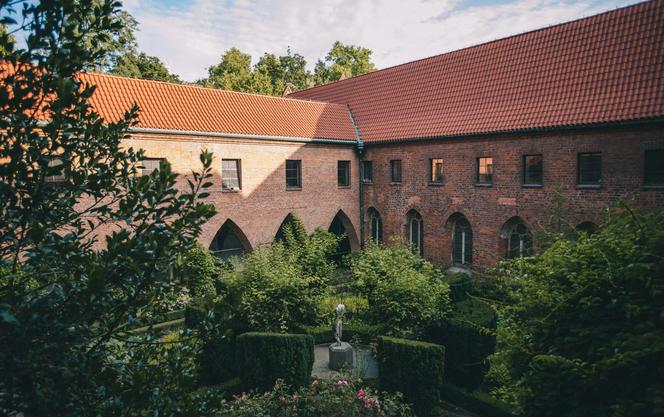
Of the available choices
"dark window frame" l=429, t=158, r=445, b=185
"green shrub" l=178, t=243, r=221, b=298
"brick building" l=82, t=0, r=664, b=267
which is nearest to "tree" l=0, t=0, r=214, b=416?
"brick building" l=82, t=0, r=664, b=267

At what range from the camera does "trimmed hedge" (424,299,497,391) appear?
1030 centimetres

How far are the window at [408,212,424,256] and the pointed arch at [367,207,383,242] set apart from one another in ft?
6.37

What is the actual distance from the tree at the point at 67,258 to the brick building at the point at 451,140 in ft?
39.6

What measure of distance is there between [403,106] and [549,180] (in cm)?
823

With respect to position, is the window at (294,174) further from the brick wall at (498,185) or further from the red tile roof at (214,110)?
the brick wall at (498,185)

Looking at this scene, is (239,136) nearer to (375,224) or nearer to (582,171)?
(375,224)

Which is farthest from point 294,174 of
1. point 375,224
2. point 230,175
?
point 375,224

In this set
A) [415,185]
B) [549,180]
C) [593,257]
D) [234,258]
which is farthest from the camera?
[415,185]

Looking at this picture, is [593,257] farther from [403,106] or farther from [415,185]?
[403,106]

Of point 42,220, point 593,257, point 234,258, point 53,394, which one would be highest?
point 42,220

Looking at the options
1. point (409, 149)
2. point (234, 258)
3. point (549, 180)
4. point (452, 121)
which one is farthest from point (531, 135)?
point (234, 258)

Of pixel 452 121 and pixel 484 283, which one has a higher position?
pixel 452 121

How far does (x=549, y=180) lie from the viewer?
1550 centimetres

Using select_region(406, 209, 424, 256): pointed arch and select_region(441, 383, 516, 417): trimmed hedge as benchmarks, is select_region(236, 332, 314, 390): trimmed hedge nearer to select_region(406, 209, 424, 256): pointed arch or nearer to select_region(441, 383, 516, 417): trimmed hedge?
select_region(441, 383, 516, 417): trimmed hedge
